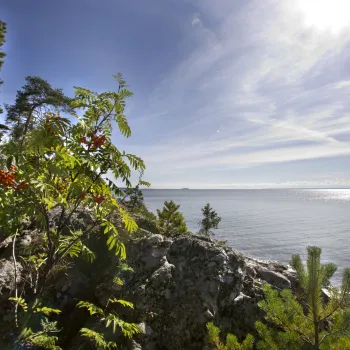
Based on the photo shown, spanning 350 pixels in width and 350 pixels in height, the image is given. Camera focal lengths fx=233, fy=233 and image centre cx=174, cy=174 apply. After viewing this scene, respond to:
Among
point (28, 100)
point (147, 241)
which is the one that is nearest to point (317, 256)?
point (147, 241)

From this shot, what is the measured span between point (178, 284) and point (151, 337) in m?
1.52

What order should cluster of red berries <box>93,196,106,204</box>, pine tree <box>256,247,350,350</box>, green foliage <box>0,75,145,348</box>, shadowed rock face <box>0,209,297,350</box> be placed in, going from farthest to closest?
shadowed rock face <box>0,209,297,350</box>
pine tree <box>256,247,350,350</box>
cluster of red berries <box>93,196,106,204</box>
green foliage <box>0,75,145,348</box>

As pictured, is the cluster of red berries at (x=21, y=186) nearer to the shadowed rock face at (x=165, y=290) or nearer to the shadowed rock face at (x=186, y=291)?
the shadowed rock face at (x=165, y=290)

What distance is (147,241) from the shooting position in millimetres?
7824

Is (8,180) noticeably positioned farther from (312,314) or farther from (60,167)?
(312,314)

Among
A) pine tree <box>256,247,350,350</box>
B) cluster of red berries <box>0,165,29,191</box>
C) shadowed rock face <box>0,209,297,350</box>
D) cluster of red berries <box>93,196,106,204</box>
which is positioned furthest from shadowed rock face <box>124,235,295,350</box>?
cluster of red berries <box>0,165,29,191</box>

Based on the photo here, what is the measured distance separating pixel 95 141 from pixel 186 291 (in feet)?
17.4

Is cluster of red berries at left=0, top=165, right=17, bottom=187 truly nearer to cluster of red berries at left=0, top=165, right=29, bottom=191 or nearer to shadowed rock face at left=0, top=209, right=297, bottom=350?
cluster of red berries at left=0, top=165, right=29, bottom=191

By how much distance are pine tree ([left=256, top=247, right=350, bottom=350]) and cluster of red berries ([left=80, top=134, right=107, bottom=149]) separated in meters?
4.93

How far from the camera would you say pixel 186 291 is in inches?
264

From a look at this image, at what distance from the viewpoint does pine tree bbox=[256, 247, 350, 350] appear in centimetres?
503

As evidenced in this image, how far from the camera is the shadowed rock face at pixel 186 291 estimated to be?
6008mm

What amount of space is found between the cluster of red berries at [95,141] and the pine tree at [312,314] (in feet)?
16.2

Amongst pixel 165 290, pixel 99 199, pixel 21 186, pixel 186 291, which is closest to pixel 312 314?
pixel 186 291
